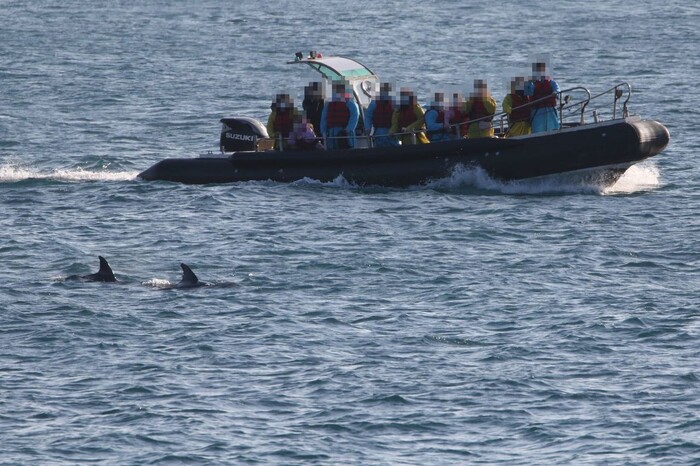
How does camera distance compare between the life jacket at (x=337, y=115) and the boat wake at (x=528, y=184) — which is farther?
the life jacket at (x=337, y=115)

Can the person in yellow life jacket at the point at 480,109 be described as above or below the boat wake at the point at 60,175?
above

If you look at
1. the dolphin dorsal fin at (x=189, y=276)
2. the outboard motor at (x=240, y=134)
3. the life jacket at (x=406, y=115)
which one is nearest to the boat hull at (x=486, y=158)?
the life jacket at (x=406, y=115)

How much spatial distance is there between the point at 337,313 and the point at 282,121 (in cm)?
922

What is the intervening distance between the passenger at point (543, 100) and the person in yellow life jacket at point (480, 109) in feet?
2.51

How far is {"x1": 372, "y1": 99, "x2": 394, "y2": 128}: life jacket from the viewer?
28.6 m

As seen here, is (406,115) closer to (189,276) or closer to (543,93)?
(543,93)

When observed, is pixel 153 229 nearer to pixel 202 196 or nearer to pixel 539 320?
pixel 202 196

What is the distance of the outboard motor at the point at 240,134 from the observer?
98.9 ft

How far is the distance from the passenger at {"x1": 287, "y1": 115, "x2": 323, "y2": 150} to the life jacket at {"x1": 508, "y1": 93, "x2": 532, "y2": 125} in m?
3.79

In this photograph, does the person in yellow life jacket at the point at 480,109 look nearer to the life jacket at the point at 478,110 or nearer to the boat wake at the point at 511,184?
the life jacket at the point at 478,110

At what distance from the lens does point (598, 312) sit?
20.6 meters

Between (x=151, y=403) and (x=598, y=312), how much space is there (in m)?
6.67

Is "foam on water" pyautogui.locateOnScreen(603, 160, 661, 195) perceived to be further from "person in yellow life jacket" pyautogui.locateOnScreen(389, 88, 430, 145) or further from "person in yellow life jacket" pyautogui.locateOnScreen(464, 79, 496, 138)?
"person in yellow life jacket" pyautogui.locateOnScreen(389, 88, 430, 145)

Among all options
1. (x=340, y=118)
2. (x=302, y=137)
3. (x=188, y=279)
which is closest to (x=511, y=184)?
(x=340, y=118)
